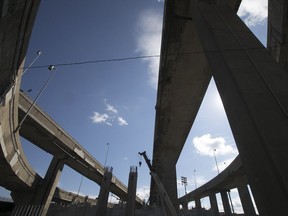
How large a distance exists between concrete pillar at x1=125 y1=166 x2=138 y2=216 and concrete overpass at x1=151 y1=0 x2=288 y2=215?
19.5m

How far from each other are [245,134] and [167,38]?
280 inches

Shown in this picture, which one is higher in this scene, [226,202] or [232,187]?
[232,187]

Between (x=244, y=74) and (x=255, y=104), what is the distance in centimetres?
97

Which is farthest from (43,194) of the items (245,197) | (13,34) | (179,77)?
(245,197)

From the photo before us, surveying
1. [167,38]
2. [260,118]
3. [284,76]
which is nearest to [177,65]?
[167,38]

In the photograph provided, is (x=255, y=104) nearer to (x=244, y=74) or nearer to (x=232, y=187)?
(x=244, y=74)

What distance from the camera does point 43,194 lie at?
23.4m

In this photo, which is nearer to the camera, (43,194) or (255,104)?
(255,104)

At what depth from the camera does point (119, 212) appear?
1049 inches

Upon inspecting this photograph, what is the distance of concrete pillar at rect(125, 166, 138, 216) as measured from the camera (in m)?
24.2

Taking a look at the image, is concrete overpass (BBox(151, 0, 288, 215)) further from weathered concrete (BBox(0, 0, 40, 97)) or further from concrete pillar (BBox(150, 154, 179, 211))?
concrete pillar (BBox(150, 154, 179, 211))

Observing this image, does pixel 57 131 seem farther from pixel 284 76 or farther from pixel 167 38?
pixel 284 76

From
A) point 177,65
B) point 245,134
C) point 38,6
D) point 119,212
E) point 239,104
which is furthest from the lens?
point 119,212

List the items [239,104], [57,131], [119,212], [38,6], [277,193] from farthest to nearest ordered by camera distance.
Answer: [119,212], [57,131], [38,6], [239,104], [277,193]
